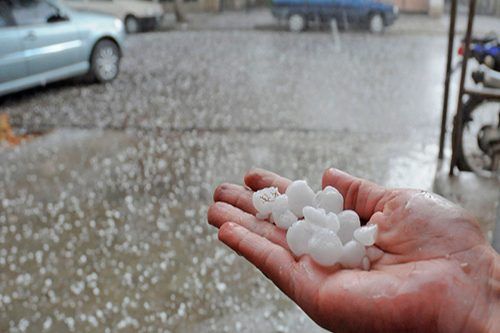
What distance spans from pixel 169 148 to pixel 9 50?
3.04 m

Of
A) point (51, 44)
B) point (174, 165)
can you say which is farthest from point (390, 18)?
point (174, 165)

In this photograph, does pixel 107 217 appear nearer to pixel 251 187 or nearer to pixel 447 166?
pixel 251 187

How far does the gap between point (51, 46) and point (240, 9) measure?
13.2 m

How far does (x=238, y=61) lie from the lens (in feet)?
35.7

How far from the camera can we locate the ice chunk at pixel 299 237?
212cm

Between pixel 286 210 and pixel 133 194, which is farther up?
pixel 286 210

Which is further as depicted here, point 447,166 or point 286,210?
point 447,166

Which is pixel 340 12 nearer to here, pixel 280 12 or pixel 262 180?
pixel 280 12

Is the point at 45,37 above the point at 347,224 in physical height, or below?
below

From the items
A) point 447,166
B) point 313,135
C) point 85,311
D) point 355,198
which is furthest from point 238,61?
point 355,198

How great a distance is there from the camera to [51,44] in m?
8.16

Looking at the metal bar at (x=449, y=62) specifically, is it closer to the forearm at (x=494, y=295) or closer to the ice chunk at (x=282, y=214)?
the ice chunk at (x=282, y=214)

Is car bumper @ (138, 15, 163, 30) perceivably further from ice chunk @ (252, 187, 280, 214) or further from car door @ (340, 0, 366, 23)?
ice chunk @ (252, 187, 280, 214)

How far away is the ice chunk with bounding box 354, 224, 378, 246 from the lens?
2.11m
